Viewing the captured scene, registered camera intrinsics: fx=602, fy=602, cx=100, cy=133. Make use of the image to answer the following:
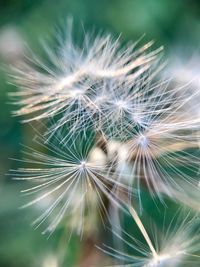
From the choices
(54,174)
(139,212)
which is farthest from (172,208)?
(54,174)

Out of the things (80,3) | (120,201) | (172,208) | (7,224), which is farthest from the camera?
(80,3)

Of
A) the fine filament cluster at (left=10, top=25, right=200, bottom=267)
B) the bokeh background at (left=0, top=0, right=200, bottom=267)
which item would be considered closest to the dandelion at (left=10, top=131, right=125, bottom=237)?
the fine filament cluster at (left=10, top=25, right=200, bottom=267)

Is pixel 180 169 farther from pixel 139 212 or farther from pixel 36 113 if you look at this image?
pixel 36 113

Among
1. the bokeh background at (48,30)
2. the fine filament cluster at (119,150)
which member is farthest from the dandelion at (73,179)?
the bokeh background at (48,30)

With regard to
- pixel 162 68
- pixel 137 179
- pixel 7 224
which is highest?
pixel 162 68

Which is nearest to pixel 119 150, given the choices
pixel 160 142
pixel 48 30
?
pixel 160 142

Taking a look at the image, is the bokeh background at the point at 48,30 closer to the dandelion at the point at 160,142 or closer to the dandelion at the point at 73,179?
the dandelion at the point at 73,179
